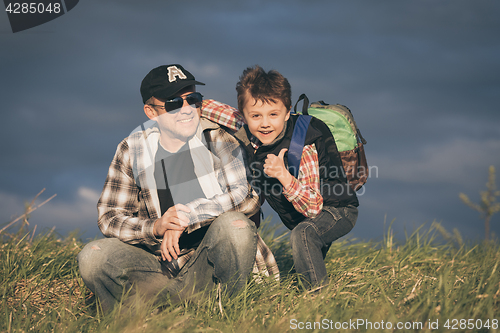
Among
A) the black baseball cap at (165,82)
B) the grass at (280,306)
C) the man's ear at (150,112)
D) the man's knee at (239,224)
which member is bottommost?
the grass at (280,306)

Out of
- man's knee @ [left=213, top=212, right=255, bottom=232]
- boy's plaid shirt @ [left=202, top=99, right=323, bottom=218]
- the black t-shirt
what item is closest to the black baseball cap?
boy's plaid shirt @ [left=202, top=99, right=323, bottom=218]

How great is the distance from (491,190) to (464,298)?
14.3 ft

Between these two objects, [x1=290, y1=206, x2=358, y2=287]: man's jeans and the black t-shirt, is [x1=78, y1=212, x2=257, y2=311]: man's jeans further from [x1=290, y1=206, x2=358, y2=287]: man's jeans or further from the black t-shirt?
[x1=290, y1=206, x2=358, y2=287]: man's jeans

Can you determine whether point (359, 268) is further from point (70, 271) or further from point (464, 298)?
point (70, 271)

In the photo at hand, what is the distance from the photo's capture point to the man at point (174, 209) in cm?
337

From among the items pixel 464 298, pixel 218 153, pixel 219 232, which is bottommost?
pixel 464 298

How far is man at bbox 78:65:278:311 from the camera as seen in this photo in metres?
3.37

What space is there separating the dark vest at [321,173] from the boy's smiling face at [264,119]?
105mm

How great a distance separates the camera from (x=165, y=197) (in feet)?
12.6

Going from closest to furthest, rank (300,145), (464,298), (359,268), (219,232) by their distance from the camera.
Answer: (464,298) → (219,232) → (300,145) → (359,268)

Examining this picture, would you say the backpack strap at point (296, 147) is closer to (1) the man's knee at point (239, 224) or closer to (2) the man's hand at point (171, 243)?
(1) the man's knee at point (239, 224)

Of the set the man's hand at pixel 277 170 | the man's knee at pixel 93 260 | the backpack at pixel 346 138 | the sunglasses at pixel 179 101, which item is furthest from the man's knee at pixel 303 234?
the man's knee at pixel 93 260

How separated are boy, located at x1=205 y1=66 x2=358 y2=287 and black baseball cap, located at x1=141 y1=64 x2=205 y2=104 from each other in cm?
41

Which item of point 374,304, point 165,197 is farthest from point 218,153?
point 374,304
